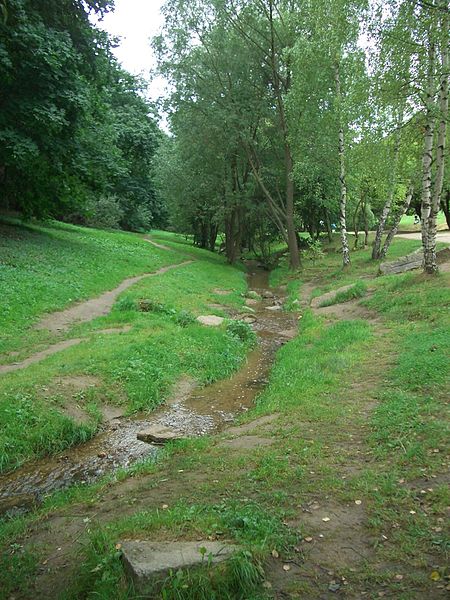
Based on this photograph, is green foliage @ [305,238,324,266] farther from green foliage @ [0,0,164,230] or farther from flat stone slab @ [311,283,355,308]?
green foliage @ [0,0,164,230]

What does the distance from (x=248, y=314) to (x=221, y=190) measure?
67.2 ft

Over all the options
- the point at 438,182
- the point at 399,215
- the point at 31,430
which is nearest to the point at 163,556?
the point at 31,430

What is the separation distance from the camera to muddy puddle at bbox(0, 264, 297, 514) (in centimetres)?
720

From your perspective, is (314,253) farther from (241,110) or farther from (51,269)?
(51,269)

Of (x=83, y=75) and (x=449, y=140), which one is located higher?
(x=83, y=75)

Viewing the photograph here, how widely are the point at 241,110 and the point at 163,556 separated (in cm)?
3124

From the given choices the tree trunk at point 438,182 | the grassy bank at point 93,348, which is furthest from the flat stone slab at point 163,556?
the tree trunk at point 438,182

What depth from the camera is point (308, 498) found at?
5.38m

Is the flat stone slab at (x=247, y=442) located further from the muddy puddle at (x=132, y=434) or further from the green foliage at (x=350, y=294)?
the green foliage at (x=350, y=294)

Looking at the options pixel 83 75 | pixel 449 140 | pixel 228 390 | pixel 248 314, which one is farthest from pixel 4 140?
pixel 449 140

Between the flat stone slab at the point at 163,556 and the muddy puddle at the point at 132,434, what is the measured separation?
3.21 m

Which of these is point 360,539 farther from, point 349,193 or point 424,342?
point 349,193

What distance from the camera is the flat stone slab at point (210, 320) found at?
54.1 feet

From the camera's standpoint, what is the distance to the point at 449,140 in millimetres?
24406
